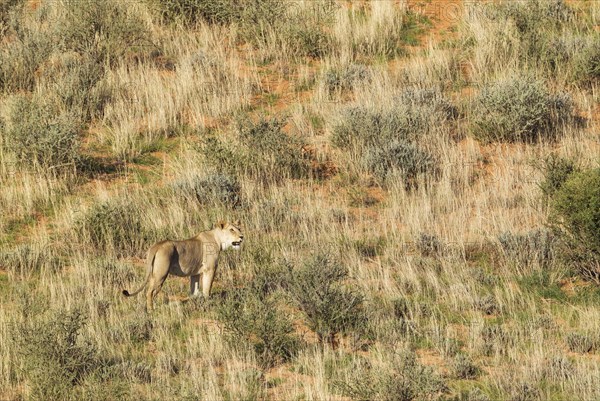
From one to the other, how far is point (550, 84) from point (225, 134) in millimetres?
5451

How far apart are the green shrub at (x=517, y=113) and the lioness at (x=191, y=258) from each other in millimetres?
6265

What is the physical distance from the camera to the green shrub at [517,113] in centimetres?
1827

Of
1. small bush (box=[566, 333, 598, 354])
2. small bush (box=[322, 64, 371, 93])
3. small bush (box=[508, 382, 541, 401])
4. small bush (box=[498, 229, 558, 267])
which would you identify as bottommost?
small bush (box=[498, 229, 558, 267])

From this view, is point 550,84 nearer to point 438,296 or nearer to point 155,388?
point 438,296

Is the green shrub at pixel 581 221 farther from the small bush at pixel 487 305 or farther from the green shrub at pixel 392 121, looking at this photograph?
the green shrub at pixel 392 121

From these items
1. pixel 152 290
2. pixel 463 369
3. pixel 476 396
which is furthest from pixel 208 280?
pixel 476 396

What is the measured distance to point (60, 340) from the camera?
1127 centimetres

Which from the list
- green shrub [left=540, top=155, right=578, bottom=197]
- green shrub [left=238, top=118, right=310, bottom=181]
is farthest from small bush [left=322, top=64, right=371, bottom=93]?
green shrub [left=540, top=155, right=578, bottom=197]

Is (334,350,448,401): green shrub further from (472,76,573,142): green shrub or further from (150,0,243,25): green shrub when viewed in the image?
(150,0,243,25): green shrub

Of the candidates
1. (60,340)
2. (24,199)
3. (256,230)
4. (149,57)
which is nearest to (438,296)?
(256,230)

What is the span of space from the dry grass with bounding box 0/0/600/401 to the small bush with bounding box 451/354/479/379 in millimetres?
22

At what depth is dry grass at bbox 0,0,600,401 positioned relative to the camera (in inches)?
449

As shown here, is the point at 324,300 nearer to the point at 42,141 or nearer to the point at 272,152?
the point at 272,152

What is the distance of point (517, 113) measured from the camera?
18219mm
